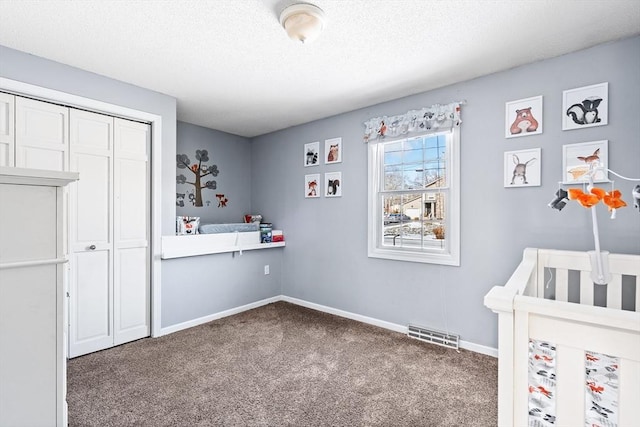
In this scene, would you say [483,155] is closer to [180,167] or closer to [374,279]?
[374,279]

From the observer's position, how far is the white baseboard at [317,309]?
2.67 m

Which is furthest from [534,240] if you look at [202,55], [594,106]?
[202,55]

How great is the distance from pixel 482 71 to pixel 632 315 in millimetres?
2260

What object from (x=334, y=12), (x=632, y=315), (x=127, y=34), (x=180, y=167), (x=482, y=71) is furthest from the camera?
(x=180, y=167)

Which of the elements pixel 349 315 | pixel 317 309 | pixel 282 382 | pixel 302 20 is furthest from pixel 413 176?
pixel 282 382

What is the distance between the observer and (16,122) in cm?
229

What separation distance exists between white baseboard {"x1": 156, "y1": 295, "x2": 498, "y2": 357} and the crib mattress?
94cm

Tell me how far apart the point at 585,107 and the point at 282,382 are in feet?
9.51

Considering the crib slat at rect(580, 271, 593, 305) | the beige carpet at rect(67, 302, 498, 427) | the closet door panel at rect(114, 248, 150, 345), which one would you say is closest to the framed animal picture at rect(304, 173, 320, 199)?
the beige carpet at rect(67, 302, 498, 427)

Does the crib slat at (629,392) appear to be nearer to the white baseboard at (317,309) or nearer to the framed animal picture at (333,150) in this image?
the white baseboard at (317,309)

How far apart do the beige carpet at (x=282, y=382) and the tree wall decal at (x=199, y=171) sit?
6.08 ft

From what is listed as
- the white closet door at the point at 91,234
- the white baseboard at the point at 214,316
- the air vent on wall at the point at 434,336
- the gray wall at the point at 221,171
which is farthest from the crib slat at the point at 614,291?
the gray wall at the point at 221,171

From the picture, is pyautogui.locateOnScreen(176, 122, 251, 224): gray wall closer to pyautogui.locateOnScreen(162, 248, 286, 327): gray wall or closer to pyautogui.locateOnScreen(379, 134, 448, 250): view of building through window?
pyautogui.locateOnScreen(162, 248, 286, 327): gray wall

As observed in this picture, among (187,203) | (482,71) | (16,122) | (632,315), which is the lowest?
(632,315)
